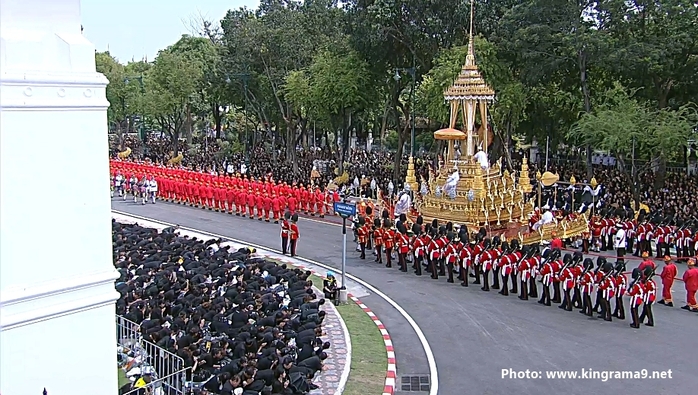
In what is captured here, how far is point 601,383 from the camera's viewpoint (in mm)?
10023

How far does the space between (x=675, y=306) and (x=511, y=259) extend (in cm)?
341

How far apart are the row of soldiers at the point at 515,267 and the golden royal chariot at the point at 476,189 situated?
65.1 inches

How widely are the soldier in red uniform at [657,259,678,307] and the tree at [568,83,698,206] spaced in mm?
9588

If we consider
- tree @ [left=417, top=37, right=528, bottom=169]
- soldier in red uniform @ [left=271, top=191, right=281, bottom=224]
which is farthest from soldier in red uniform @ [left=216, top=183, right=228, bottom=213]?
tree @ [left=417, top=37, right=528, bottom=169]

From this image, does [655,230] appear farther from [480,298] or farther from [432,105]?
[432,105]

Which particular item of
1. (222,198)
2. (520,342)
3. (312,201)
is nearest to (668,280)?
(520,342)

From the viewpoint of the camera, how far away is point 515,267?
567 inches

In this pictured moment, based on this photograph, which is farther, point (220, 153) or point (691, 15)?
point (220, 153)

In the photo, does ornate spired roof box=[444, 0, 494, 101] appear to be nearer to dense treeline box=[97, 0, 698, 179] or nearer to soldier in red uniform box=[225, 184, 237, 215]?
dense treeline box=[97, 0, 698, 179]

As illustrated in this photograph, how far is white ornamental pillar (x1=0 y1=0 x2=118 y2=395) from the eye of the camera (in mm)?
5148

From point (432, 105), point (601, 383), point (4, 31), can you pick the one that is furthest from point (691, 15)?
point (4, 31)

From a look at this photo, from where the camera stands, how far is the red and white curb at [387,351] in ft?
31.9

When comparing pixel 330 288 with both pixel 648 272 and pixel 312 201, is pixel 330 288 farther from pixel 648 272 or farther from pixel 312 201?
pixel 312 201

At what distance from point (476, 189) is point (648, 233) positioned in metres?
4.65
